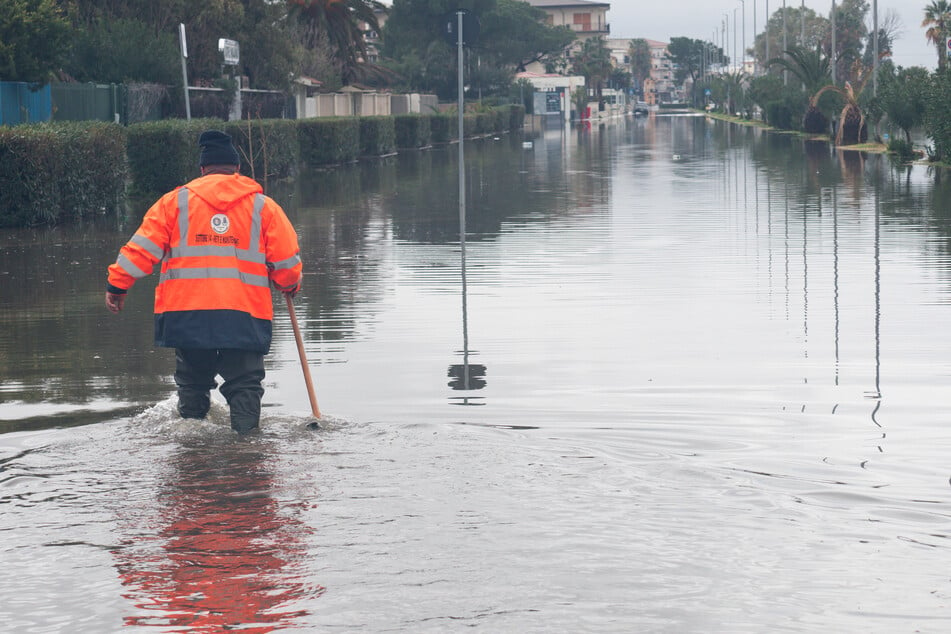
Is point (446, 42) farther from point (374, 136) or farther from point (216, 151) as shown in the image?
point (216, 151)

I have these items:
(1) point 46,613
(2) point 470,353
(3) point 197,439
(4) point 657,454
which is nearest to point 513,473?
(4) point 657,454

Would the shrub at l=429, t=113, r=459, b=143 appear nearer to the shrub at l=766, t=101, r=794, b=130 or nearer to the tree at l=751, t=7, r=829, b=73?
the shrub at l=766, t=101, r=794, b=130

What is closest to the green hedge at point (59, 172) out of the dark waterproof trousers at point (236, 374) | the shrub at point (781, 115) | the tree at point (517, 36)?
the dark waterproof trousers at point (236, 374)

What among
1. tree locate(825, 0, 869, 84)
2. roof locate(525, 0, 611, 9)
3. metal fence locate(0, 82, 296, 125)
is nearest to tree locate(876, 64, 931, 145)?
metal fence locate(0, 82, 296, 125)

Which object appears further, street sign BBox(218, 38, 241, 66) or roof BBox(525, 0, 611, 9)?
roof BBox(525, 0, 611, 9)

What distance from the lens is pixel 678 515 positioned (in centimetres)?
579

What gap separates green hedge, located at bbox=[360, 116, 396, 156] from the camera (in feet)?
156

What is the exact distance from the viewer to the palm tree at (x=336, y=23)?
6400 centimetres

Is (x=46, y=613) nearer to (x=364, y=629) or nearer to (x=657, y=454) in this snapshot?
(x=364, y=629)

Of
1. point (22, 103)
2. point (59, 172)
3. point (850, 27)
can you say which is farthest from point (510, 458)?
point (850, 27)

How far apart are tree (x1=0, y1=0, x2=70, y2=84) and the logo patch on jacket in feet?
75.4

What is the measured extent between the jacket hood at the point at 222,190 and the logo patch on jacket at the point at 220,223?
0.12ft

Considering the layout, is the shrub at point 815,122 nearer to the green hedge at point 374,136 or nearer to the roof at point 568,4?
the green hedge at point 374,136

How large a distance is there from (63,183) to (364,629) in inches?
723
